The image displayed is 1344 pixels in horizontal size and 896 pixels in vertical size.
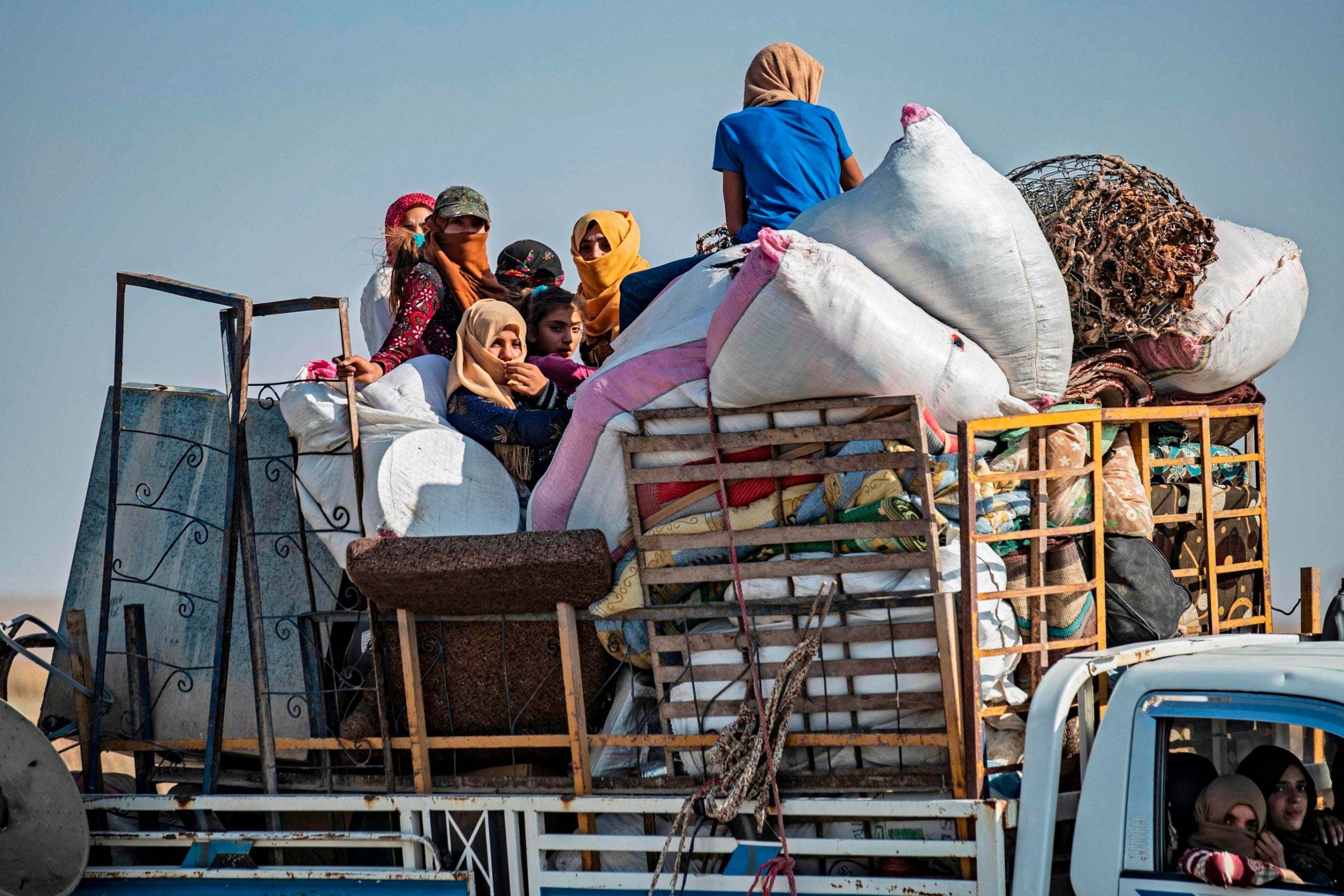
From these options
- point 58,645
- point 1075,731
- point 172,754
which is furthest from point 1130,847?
point 58,645

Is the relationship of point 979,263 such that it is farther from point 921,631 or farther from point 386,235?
point 386,235

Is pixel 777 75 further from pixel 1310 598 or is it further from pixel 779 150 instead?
pixel 1310 598

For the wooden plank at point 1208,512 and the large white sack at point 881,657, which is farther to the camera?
the wooden plank at point 1208,512

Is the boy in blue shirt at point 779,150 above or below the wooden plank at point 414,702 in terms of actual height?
above

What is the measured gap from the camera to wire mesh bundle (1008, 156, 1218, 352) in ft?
13.1

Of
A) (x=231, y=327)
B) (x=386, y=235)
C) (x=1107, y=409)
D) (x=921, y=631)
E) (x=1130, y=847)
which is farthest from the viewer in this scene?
(x=386, y=235)

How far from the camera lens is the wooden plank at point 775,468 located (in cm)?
328

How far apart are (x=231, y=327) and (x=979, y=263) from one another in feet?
7.83

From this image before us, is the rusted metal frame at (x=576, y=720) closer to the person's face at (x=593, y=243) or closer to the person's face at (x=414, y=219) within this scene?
the person's face at (x=593, y=243)

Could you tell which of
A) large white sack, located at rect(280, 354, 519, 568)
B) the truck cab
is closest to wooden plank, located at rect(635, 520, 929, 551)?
the truck cab

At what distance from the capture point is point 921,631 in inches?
129

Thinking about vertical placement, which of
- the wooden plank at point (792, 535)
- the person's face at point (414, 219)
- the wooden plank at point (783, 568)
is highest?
the person's face at point (414, 219)

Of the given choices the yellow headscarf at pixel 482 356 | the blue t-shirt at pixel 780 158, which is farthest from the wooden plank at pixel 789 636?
the blue t-shirt at pixel 780 158

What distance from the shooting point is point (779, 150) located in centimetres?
475
